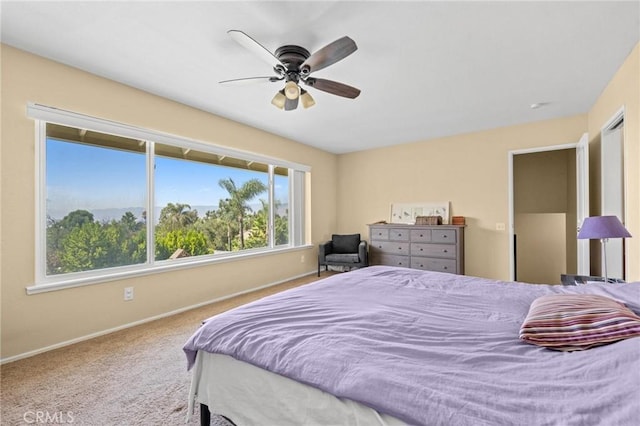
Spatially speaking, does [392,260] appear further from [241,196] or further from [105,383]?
[105,383]

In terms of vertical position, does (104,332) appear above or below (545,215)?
below

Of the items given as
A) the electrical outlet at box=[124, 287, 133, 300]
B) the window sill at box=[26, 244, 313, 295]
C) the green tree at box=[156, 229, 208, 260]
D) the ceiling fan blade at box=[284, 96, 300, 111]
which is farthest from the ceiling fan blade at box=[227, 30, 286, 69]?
the electrical outlet at box=[124, 287, 133, 300]

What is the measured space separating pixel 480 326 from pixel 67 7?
314cm

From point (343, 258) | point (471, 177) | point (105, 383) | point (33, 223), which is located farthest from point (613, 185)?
point (33, 223)

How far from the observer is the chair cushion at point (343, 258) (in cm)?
502

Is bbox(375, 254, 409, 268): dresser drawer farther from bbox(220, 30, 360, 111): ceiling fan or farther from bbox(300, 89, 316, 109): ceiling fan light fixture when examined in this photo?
bbox(300, 89, 316, 109): ceiling fan light fixture

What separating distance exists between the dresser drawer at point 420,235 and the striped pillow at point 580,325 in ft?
11.1

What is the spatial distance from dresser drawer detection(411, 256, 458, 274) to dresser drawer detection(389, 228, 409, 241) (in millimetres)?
364

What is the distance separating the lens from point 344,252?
5480mm

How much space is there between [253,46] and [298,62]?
0.44 m

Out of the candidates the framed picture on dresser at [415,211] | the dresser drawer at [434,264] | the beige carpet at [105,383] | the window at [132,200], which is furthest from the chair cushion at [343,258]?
the beige carpet at [105,383]

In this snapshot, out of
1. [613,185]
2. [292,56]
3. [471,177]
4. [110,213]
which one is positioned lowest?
[110,213]

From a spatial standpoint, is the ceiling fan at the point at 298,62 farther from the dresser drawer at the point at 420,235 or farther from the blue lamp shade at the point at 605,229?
the dresser drawer at the point at 420,235

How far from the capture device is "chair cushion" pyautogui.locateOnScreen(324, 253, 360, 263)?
502 cm
